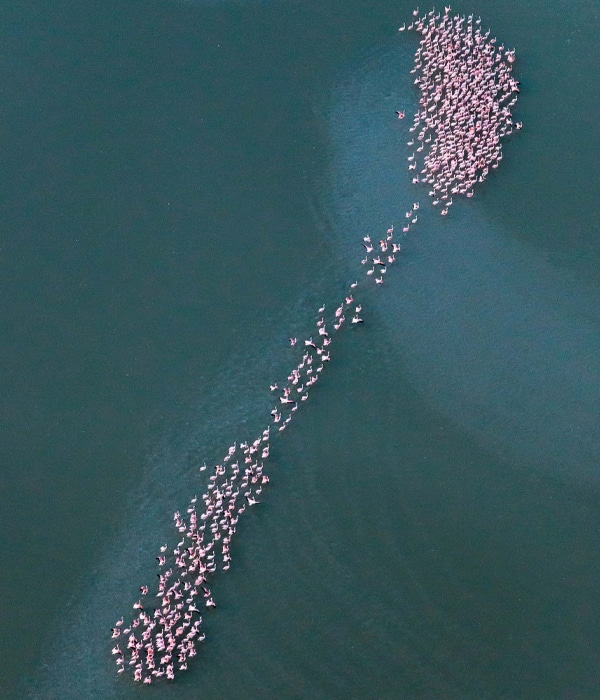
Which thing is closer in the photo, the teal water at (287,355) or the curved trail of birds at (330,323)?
the curved trail of birds at (330,323)

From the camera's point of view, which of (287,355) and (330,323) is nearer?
(287,355)

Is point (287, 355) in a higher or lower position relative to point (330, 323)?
lower

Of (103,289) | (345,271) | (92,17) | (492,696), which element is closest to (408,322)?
(345,271)

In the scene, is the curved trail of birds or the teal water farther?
the teal water

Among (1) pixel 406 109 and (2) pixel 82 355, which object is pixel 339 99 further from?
(2) pixel 82 355
